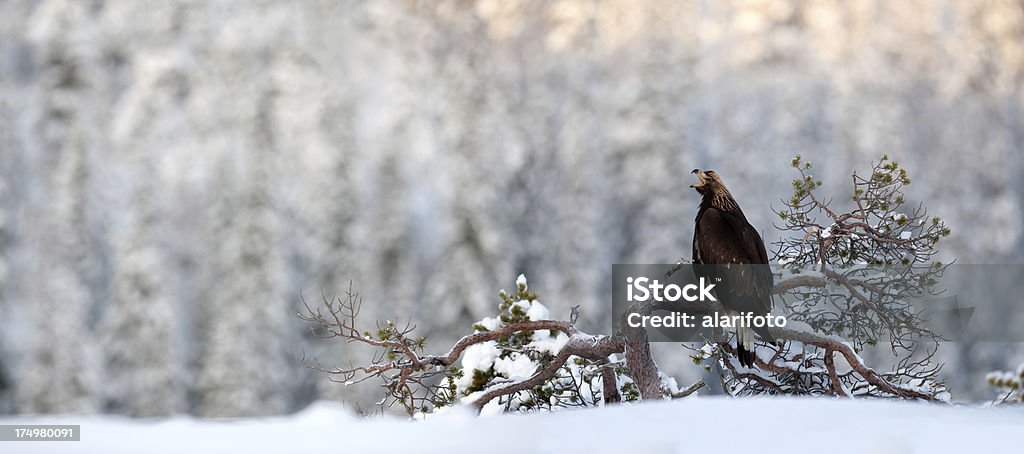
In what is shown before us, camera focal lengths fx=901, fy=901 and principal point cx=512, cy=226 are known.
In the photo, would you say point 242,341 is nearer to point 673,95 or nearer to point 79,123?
point 79,123

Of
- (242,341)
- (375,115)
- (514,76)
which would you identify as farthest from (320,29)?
(242,341)

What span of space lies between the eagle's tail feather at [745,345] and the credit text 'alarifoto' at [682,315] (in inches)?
0.9

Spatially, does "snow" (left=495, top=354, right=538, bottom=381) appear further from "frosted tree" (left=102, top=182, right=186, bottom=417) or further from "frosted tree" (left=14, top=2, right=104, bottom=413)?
"frosted tree" (left=14, top=2, right=104, bottom=413)

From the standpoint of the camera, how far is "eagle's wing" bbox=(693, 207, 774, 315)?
10.4 ft

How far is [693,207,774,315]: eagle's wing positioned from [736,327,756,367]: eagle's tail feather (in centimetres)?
8

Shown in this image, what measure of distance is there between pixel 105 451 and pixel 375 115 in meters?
37.0

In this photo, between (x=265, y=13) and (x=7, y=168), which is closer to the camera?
(x=7, y=168)

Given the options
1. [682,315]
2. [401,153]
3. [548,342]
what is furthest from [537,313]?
[401,153]

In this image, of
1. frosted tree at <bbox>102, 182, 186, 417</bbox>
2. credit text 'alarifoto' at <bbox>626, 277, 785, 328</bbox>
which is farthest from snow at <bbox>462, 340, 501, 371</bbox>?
frosted tree at <bbox>102, 182, 186, 417</bbox>

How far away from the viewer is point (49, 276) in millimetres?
29500

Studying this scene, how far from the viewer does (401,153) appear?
3584 centimetres

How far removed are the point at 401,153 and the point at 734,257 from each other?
3313 centimetres

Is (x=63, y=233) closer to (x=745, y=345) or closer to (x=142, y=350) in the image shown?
(x=142, y=350)

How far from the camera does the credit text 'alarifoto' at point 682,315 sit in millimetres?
3111
